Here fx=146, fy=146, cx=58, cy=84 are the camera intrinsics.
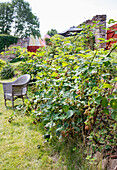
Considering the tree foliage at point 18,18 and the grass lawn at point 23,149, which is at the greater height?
the tree foliage at point 18,18

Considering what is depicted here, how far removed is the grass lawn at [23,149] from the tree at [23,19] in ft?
86.4

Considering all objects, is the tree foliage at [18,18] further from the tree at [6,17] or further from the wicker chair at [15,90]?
the wicker chair at [15,90]

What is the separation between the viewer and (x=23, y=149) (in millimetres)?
1960

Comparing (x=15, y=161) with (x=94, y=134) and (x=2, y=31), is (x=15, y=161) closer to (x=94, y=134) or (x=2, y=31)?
(x=94, y=134)

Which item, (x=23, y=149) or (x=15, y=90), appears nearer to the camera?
(x=23, y=149)

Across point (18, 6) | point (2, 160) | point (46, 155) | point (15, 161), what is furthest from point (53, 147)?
point (18, 6)

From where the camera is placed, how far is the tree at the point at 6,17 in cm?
2483

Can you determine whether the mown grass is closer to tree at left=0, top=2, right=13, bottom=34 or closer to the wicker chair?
the wicker chair

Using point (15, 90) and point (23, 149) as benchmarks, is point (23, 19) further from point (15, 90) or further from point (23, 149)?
point (23, 149)

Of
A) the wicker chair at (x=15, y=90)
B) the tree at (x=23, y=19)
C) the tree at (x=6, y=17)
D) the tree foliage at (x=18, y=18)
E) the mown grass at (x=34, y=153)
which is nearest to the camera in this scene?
the mown grass at (x=34, y=153)

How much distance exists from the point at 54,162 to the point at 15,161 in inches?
18.6

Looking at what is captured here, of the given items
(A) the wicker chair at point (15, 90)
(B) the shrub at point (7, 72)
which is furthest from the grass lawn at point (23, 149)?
(B) the shrub at point (7, 72)

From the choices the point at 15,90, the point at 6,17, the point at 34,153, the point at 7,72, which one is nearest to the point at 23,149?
the point at 34,153

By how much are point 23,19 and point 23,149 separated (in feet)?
91.0
